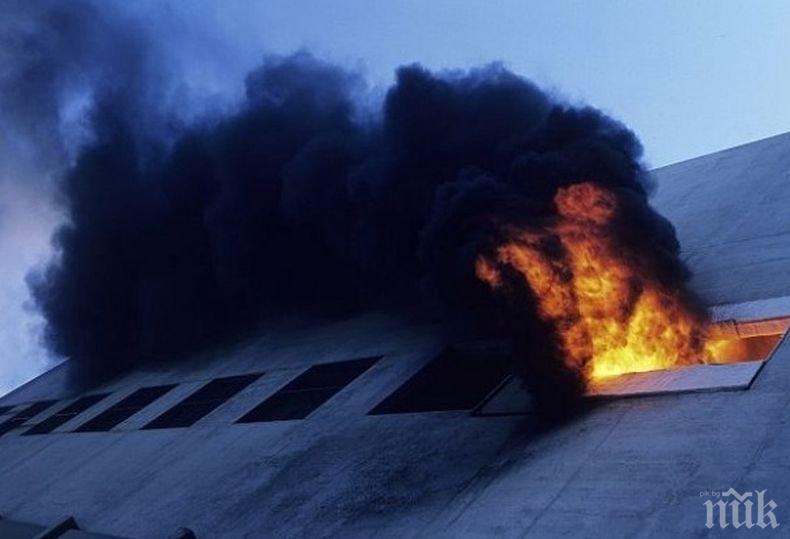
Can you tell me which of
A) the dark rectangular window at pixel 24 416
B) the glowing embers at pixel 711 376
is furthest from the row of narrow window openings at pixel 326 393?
the dark rectangular window at pixel 24 416

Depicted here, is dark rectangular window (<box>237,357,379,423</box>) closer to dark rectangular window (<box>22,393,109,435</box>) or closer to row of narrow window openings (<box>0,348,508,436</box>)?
row of narrow window openings (<box>0,348,508,436</box>)

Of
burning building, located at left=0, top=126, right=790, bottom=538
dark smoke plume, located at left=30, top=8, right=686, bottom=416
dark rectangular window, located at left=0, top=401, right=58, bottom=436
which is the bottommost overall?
burning building, located at left=0, top=126, right=790, bottom=538

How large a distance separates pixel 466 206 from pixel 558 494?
4.28 metres

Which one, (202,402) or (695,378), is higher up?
(202,402)

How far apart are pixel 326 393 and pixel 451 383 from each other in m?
2.19

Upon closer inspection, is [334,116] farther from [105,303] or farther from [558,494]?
[558,494]

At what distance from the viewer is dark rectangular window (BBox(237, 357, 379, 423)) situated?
33.2 ft

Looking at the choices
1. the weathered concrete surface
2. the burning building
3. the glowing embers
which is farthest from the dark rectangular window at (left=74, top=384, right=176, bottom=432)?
the weathered concrete surface

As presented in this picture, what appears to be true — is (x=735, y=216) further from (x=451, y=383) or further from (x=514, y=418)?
(x=514, y=418)

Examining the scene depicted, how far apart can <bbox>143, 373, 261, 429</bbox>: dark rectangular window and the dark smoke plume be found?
287cm

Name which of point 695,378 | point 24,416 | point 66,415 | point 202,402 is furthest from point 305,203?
point 24,416

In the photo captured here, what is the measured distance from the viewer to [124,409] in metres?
14.2

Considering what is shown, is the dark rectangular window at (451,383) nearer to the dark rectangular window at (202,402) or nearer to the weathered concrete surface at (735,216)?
the weathered concrete surface at (735,216)

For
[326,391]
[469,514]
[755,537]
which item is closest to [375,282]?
Result: [326,391]
